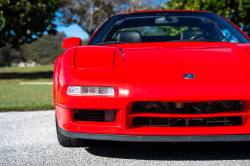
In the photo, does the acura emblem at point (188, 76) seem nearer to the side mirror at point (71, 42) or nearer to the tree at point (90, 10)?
the side mirror at point (71, 42)

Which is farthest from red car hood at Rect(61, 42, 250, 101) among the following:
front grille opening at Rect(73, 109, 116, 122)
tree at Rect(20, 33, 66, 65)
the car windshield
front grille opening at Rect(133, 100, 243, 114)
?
tree at Rect(20, 33, 66, 65)

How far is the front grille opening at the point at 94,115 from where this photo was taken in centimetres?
224

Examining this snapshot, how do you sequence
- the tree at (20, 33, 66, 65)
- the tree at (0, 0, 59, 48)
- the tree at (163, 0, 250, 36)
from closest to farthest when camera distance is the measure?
the tree at (163, 0, 250, 36) < the tree at (0, 0, 59, 48) < the tree at (20, 33, 66, 65)

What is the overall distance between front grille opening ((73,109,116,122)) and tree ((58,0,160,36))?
22.0m

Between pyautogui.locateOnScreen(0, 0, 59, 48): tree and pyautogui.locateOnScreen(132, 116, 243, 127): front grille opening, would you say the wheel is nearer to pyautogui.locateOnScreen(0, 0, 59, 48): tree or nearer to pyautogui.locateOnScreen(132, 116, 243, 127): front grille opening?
pyautogui.locateOnScreen(132, 116, 243, 127): front grille opening

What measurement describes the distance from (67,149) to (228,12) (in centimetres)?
1217

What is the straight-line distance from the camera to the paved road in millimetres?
2305

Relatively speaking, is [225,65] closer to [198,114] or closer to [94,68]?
[198,114]

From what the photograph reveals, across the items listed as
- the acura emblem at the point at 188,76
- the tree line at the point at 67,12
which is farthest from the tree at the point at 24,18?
the acura emblem at the point at 188,76

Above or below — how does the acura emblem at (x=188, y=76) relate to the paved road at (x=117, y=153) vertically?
above

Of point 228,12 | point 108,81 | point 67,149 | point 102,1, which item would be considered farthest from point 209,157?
point 102,1

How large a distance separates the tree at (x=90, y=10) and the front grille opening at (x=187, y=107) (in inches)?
873

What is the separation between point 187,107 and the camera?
2209 mm

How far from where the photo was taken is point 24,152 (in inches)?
103
